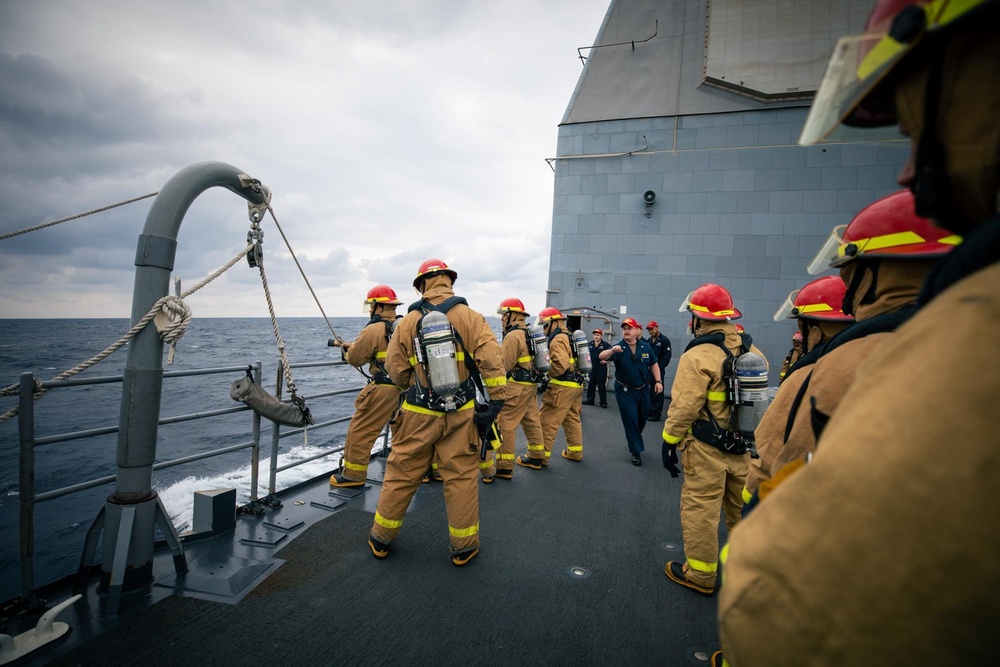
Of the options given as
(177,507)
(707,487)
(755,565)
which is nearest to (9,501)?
(177,507)

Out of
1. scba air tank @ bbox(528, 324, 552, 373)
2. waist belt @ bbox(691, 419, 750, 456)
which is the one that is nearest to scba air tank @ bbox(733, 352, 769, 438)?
waist belt @ bbox(691, 419, 750, 456)

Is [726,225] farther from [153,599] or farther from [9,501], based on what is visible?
[9,501]

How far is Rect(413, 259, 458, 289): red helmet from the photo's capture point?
3.73 m

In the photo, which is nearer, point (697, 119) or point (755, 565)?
point (755, 565)

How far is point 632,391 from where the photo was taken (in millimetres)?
6367

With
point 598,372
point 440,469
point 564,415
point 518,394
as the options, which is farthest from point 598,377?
point 440,469

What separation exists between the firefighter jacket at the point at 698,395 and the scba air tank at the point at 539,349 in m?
2.54

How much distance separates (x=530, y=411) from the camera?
5.82 metres

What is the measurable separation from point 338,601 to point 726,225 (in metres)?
10.8

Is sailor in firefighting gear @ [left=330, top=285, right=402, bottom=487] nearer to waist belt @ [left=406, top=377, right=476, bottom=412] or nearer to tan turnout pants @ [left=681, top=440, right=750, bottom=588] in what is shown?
waist belt @ [left=406, top=377, right=476, bottom=412]

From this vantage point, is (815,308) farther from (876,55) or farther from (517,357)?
(517,357)

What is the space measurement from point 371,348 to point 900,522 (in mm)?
4781

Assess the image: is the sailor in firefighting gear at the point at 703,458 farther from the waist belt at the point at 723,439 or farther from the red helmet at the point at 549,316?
the red helmet at the point at 549,316

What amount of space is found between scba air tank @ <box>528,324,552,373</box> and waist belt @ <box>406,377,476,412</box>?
2247 millimetres
